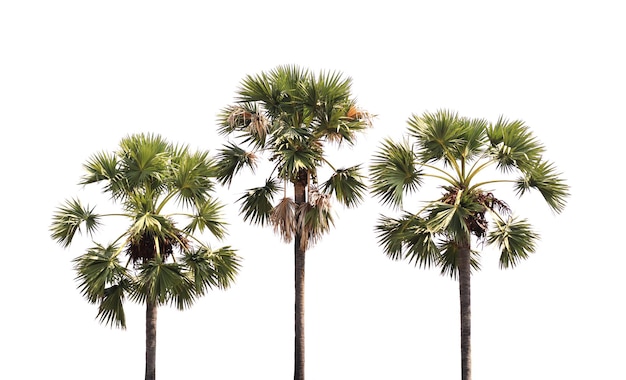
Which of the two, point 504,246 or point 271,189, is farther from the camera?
point 271,189

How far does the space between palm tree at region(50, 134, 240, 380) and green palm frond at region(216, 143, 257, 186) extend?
184 mm

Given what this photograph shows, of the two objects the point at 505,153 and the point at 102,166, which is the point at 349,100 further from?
the point at 102,166

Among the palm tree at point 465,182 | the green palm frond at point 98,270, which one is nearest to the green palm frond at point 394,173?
the palm tree at point 465,182

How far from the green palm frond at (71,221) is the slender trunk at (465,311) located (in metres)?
6.39

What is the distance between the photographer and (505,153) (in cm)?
1422

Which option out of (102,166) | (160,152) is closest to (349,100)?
(160,152)

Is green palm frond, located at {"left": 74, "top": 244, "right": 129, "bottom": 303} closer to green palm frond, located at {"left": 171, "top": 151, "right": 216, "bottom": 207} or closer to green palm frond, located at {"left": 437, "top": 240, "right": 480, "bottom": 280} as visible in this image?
green palm frond, located at {"left": 171, "top": 151, "right": 216, "bottom": 207}

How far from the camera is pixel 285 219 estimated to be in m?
14.7

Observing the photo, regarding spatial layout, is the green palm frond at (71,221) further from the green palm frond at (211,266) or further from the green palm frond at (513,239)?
the green palm frond at (513,239)

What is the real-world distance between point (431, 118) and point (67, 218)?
659 cm

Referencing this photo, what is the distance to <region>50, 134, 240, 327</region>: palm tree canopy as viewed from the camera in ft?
47.5

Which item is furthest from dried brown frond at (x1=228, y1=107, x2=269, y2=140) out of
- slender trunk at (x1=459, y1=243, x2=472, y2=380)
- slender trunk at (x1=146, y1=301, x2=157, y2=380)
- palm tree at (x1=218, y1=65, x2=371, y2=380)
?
slender trunk at (x1=459, y1=243, x2=472, y2=380)

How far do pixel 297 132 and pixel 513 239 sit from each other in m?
4.11

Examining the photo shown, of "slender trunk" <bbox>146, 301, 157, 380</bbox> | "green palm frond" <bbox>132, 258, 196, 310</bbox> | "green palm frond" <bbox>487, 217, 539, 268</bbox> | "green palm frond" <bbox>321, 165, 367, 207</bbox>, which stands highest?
"green palm frond" <bbox>321, 165, 367, 207</bbox>
